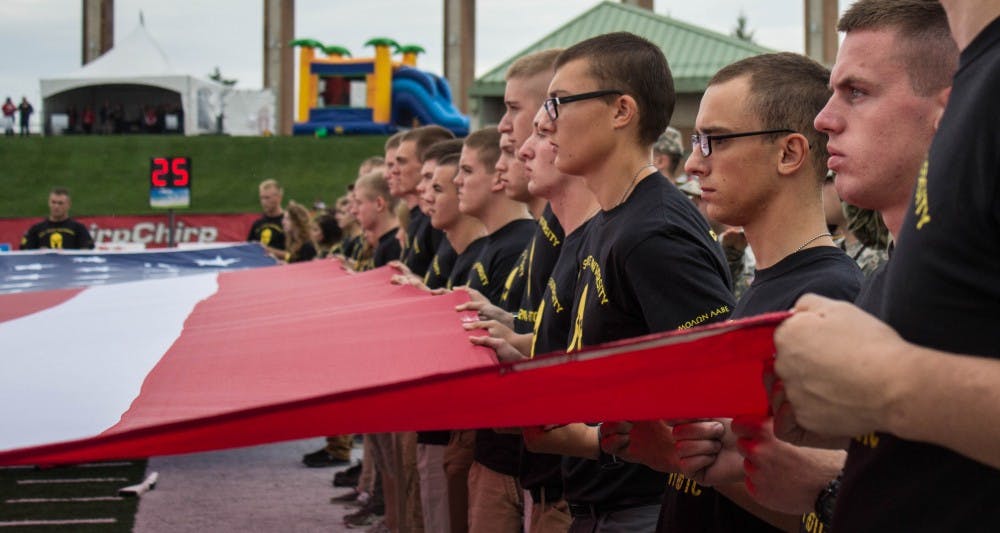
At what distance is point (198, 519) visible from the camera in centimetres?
773

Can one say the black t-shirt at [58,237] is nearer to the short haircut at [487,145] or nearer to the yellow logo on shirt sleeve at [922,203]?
the short haircut at [487,145]

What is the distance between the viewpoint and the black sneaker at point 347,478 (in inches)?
354

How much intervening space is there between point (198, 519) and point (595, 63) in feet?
17.3

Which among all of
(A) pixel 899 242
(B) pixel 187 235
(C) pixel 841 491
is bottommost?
(B) pixel 187 235

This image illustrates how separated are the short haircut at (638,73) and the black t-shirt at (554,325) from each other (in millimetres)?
409

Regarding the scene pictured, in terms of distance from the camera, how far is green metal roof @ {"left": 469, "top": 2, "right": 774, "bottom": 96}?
22156mm

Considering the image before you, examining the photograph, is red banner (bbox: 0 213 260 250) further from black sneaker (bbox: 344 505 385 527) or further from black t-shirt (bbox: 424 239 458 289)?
black t-shirt (bbox: 424 239 458 289)

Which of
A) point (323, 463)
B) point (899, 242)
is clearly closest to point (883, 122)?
point (899, 242)

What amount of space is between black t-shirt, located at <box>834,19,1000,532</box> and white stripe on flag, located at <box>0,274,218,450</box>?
1416mm

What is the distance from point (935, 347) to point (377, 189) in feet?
24.3

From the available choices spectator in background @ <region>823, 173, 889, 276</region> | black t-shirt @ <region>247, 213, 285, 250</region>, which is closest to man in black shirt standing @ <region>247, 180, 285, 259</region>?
black t-shirt @ <region>247, 213, 285, 250</region>

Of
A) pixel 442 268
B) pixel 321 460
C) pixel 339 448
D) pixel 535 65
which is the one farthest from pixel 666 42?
pixel 535 65

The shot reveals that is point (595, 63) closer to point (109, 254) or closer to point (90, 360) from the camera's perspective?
point (90, 360)

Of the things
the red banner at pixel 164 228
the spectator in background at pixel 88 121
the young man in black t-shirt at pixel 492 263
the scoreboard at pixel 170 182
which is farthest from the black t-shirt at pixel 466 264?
the spectator in background at pixel 88 121
